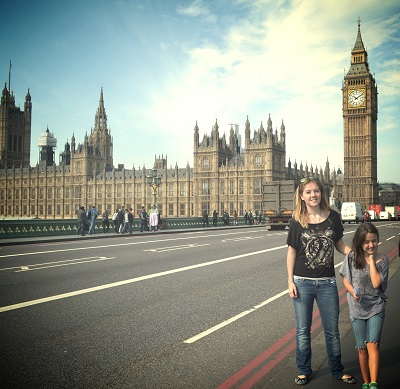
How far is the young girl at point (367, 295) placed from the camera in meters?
4.11

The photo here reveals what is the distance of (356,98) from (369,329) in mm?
104983

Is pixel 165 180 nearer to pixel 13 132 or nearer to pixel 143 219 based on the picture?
pixel 143 219

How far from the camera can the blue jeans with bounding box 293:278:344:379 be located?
4.39 m

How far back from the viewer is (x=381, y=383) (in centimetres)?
424

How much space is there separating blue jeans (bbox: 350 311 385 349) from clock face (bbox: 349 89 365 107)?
343 ft

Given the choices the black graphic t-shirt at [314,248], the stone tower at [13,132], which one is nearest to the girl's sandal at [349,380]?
the black graphic t-shirt at [314,248]

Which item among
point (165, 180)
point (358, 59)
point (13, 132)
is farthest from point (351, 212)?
point (13, 132)

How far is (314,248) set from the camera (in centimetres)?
445

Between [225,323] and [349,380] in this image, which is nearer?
[349,380]

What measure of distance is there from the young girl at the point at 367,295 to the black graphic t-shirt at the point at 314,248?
0.87 feet

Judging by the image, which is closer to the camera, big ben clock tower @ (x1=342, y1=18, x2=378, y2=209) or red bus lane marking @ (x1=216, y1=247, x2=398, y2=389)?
red bus lane marking @ (x1=216, y1=247, x2=398, y2=389)

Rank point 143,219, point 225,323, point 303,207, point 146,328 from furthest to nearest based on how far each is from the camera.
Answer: point 143,219, point 225,323, point 146,328, point 303,207

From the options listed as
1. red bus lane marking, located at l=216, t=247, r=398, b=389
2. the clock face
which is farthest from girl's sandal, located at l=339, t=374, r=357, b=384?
the clock face

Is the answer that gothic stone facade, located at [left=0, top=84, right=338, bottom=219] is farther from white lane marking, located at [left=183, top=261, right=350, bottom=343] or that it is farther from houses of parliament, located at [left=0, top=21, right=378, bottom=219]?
white lane marking, located at [left=183, top=261, right=350, bottom=343]
